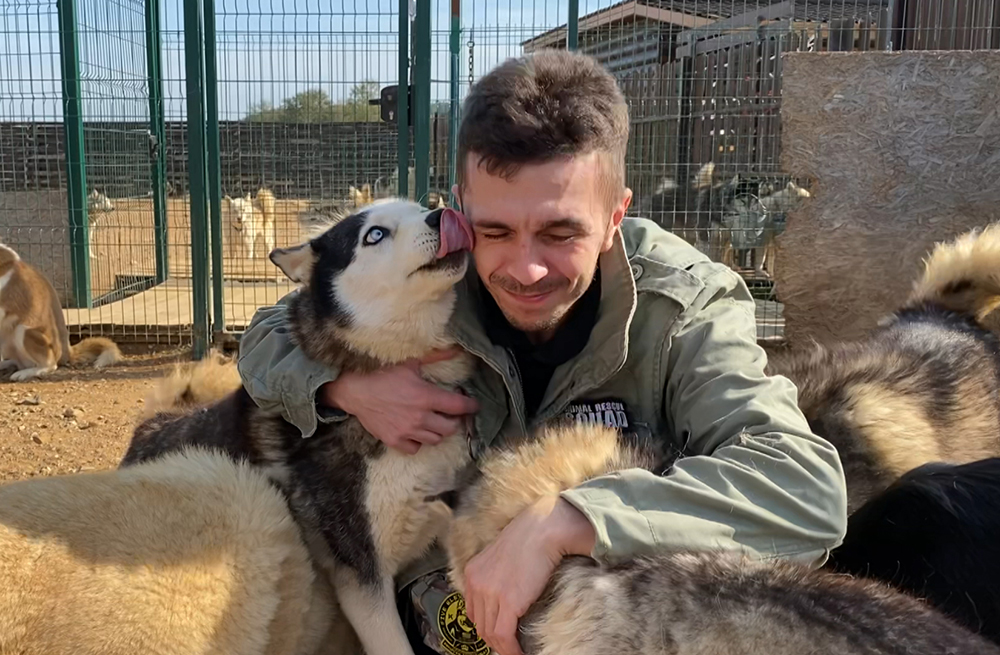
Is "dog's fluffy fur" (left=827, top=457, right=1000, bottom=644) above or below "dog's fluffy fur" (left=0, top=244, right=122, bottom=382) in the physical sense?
above

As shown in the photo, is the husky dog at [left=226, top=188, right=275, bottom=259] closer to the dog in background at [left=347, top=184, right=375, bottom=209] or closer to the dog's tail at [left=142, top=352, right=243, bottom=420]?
the dog in background at [left=347, top=184, right=375, bottom=209]

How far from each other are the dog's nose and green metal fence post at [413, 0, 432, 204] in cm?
405

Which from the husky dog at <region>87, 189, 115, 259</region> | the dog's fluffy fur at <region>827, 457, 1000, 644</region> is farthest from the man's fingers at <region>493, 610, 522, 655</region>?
the husky dog at <region>87, 189, 115, 259</region>

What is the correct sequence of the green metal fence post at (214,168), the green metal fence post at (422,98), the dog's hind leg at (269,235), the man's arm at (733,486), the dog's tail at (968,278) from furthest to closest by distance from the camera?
the dog's hind leg at (269,235) < the green metal fence post at (214,168) < the green metal fence post at (422,98) < the dog's tail at (968,278) < the man's arm at (733,486)

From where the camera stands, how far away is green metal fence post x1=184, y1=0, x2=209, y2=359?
672 centimetres

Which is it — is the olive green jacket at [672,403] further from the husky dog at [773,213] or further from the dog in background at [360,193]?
the husky dog at [773,213]

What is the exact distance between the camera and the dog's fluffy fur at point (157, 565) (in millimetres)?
1653

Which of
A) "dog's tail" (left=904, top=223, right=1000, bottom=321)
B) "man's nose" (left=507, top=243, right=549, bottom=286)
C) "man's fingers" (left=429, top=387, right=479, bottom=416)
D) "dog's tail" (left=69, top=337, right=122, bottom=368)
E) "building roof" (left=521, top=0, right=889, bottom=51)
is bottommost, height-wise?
"dog's tail" (left=69, top=337, right=122, bottom=368)

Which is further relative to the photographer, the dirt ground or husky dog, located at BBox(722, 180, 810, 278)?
husky dog, located at BBox(722, 180, 810, 278)

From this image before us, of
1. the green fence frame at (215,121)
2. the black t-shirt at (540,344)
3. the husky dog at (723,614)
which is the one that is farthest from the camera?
the green fence frame at (215,121)

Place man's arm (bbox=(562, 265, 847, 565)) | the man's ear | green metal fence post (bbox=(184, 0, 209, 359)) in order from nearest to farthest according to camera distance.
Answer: man's arm (bbox=(562, 265, 847, 565)) → the man's ear → green metal fence post (bbox=(184, 0, 209, 359))

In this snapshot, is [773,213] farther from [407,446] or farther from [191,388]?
[407,446]

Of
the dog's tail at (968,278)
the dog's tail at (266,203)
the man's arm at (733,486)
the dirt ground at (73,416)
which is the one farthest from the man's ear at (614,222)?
the dog's tail at (266,203)

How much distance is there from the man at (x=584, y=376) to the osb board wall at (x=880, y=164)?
452cm
